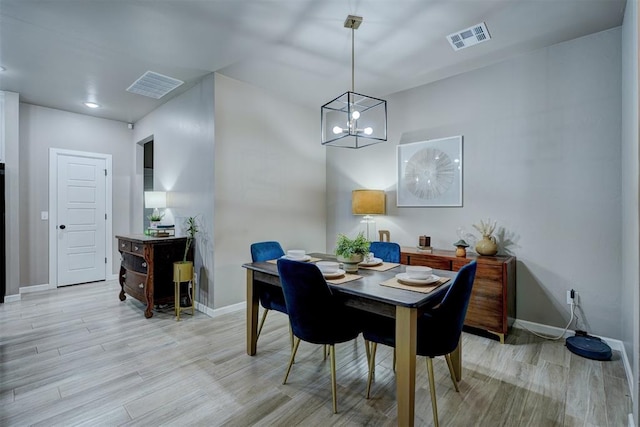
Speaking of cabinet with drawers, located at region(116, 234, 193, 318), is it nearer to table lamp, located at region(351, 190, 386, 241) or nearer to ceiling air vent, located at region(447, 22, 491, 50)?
table lamp, located at region(351, 190, 386, 241)

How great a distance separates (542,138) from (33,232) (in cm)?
684

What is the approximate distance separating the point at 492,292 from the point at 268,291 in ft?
6.85

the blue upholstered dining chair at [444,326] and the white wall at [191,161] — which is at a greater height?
the white wall at [191,161]

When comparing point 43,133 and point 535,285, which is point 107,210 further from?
point 535,285

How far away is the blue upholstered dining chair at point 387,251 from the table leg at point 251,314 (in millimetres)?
1172

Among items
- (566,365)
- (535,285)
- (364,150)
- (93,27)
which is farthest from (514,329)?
(93,27)

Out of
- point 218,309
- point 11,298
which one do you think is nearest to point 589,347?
point 218,309

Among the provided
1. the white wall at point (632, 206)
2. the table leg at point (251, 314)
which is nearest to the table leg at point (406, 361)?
the white wall at point (632, 206)

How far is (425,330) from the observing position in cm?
183

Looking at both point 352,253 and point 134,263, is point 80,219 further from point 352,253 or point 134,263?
point 352,253

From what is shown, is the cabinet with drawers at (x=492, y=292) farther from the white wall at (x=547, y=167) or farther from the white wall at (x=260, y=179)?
the white wall at (x=260, y=179)

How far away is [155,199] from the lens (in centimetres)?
419

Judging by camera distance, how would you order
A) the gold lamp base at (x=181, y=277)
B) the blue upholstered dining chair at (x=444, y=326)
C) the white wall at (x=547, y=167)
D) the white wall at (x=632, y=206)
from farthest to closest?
1. the gold lamp base at (x=181, y=277)
2. the white wall at (x=547, y=167)
3. the blue upholstered dining chair at (x=444, y=326)
4. the white wall at (x=632, y=206)

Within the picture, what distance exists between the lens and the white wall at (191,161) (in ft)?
12.0
